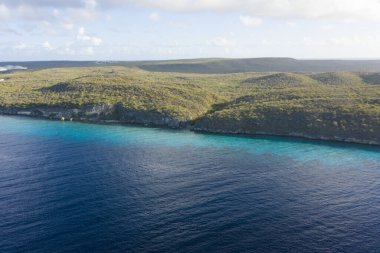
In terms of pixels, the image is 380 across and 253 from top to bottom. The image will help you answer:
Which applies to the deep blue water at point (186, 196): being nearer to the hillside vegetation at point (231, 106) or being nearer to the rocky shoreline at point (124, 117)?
the hillside vegetation at point (231, 106)

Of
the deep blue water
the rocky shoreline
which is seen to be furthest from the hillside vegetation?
the deep blue water

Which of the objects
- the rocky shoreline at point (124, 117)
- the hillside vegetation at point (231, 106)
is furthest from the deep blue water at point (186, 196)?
the rocky shoreline at point (124, 117)

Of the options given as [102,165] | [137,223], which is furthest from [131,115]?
[137,223]

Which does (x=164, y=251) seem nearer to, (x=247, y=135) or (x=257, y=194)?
(x=257, y=194)

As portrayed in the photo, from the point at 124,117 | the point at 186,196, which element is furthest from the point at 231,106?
the point at 186,196

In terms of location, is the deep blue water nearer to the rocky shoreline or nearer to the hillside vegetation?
the hillside vegetation

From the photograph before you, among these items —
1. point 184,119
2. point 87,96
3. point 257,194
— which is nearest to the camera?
point 257,194
